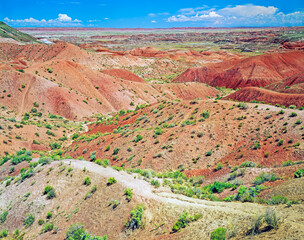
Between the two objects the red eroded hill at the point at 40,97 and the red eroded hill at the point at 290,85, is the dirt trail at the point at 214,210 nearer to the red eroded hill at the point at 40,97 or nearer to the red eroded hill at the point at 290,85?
the red eroded hill at the point at 40,97

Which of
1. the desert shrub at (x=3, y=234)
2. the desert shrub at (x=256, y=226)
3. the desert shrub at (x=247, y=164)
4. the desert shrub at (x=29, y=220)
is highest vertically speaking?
the desert shrub at (x=256, y=226)

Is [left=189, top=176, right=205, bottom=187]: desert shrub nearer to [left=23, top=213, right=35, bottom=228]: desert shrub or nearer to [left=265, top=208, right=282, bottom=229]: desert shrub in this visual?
[left=265, top=208, right=282, bottom=229]: desert shrub

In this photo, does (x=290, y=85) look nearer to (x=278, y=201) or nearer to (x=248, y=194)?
(x=248, y=194)

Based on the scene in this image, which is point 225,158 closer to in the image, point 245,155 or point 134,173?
point 245,155

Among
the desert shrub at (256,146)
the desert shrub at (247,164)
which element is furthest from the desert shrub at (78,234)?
the desert shrub at (256,146)

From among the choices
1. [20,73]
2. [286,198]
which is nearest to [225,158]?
[286,198]
